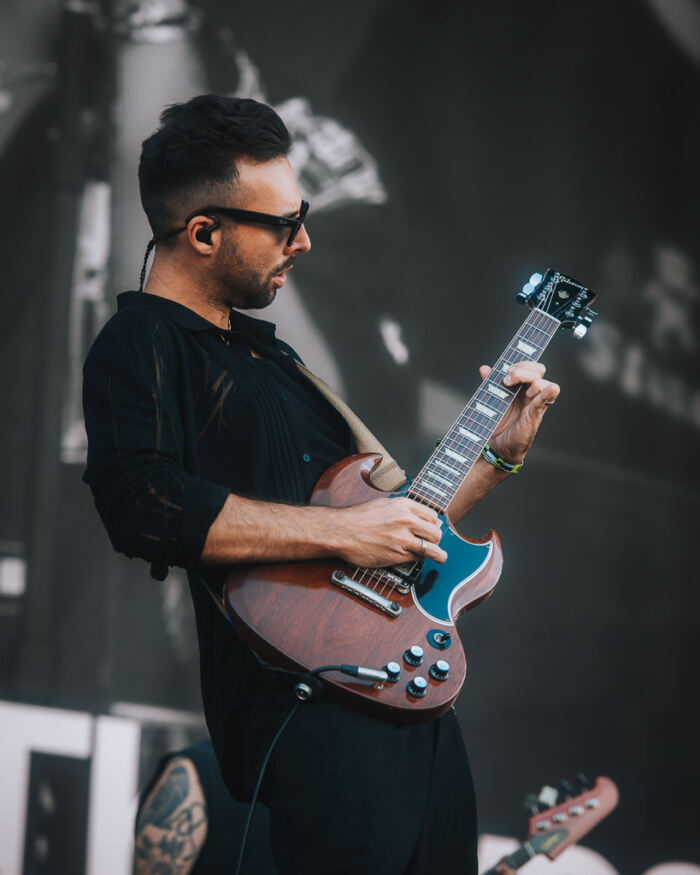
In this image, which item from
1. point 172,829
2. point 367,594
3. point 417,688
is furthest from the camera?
point 172,829

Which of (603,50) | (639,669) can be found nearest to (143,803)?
(639,669)

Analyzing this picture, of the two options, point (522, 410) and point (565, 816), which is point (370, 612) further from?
point (565, 816)

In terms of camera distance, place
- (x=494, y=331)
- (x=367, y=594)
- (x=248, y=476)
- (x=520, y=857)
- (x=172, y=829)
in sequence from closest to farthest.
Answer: (x=367, y=594)
(x=248, y=476)
(x=172, y=829)
(x=520, y=857)
(x=494, y=331)

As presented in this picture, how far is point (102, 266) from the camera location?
3607mm

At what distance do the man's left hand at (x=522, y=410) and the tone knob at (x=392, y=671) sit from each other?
0.64 m

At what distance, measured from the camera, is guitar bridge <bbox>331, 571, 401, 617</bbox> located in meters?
1.55

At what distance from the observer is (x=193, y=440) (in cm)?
163

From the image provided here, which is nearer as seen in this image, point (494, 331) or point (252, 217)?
point (252, 217)

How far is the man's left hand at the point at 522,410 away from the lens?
1853 millimetres

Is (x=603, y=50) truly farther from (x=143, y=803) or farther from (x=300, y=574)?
(x=143, y=803)

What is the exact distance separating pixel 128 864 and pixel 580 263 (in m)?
3.07

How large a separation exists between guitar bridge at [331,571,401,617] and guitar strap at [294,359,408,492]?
0.74ft

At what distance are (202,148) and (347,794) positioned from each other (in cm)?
130

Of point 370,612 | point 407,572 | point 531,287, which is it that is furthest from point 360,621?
point 531,287
